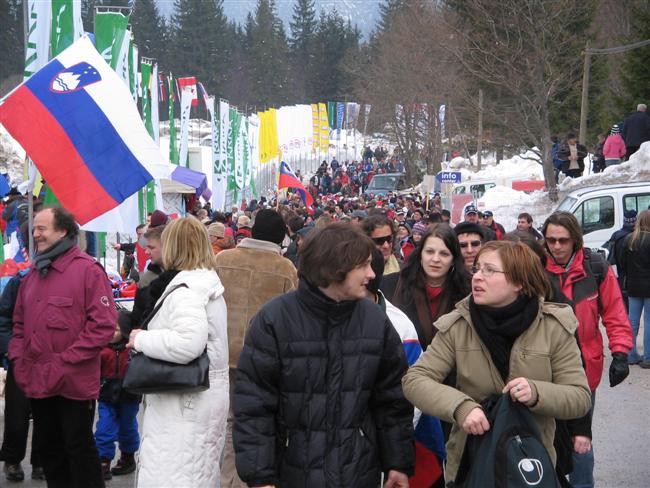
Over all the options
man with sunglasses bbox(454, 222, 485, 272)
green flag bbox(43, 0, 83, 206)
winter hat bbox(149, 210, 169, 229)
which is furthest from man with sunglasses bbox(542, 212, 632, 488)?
green flag bbox(43, 0, 83, 206)

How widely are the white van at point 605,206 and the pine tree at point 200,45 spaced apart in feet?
294

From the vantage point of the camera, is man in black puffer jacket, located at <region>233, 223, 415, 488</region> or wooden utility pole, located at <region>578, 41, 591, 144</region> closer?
man in black puffer jacket, located at <region>233, 223, 415, 488</region>

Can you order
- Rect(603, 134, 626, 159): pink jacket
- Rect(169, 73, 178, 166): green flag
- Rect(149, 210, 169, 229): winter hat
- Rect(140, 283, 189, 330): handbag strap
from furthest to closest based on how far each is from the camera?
1. Rect(603, 134, 626, 159): pink jacket
2. Rect(169, 73, 178, 166): green flag
3. Rect(149, 210, 169, 229): winter hat
4. Rect(140, 283, 189, 330): handbag strap

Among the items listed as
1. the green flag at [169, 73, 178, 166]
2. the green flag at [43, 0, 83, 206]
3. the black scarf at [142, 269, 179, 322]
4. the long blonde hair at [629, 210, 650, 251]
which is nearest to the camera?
the black scarf at [142, 269, 179, 322]

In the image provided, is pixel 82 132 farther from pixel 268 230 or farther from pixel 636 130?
pixel 636 130

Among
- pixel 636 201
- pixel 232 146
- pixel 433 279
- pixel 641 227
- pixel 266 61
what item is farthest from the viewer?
pixel 266 61

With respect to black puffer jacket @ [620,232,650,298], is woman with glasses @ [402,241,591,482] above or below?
above

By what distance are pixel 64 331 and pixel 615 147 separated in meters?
26.0

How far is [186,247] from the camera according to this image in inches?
194

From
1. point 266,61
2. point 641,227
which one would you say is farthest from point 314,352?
point 266,61

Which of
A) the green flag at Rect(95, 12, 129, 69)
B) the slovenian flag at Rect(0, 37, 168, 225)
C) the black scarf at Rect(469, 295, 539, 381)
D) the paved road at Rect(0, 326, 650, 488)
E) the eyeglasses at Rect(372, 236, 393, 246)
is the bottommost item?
the paved road at Rect(0, 326, 650, 488)

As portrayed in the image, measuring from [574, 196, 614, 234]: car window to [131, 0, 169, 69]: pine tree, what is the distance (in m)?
89.5

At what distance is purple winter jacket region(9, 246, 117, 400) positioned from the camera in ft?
18.0

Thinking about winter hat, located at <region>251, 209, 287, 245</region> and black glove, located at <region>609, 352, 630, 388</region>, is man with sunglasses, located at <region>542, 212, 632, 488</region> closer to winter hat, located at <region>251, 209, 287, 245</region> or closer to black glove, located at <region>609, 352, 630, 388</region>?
black glove, located at <region>609, 352, 630, 388</region>
